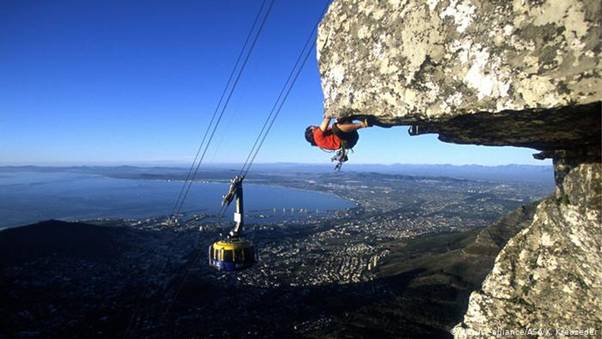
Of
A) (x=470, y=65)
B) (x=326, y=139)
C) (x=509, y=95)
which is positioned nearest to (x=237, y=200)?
(x=326, y=139)

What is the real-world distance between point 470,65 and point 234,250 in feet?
39.6

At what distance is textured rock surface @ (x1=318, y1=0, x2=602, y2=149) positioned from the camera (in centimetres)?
302

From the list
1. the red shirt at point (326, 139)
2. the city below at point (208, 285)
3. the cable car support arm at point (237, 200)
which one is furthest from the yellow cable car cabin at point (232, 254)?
the city below at point (208, 285)

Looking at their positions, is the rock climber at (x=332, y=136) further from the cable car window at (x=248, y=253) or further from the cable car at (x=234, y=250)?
the cable car window at (x=248, y=253)

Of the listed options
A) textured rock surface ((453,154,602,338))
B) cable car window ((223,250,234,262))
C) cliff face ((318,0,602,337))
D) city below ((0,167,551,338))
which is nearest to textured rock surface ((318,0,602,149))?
cliff face ((318,0,602,337))

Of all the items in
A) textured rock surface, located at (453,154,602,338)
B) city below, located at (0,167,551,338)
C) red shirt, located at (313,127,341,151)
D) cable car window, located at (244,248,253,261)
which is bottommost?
city below, located at (0,167,551,338)

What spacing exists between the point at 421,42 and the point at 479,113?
888mm

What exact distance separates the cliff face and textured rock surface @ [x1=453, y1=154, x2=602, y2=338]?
12mm

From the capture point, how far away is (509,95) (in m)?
3.35

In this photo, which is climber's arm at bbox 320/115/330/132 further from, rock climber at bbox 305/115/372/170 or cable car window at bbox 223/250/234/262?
cable car window at bbox 223/250/234/262

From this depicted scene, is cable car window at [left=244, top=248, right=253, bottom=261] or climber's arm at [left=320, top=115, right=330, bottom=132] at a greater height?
climber's arm at [left=320, top=115, right=330, bottom=132]

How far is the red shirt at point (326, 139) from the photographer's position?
23.6 feet

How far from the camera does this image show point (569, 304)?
14.3 ft

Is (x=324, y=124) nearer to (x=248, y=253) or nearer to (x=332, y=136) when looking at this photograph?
(x=332, y=136)
